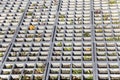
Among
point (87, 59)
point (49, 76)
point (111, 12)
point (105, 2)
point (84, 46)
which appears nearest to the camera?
point (49, 76)

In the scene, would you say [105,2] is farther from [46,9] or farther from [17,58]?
[17,58]

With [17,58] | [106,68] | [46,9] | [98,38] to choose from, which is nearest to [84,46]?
[98,38]

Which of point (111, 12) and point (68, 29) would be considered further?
point (111, 12)

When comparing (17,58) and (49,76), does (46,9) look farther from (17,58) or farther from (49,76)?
(49,76)

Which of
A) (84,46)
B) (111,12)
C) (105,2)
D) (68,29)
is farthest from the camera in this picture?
(105,2)

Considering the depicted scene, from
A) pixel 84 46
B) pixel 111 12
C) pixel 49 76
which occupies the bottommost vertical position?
pixel 49 76

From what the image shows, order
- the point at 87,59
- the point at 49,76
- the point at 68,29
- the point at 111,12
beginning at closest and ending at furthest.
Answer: the point at 49,76 → the point at 87,59 → the point at 68,29 → the point at 111,12

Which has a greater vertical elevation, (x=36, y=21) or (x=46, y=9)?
(x=46, y=9)

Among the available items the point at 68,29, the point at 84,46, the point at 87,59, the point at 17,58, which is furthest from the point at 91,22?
the point at 17,58

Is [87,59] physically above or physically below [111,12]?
below
